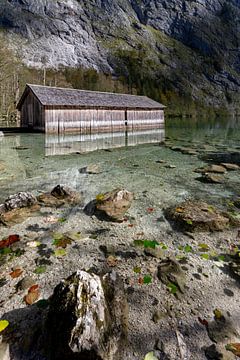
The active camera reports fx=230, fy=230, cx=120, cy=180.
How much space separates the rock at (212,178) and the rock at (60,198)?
4.73 m

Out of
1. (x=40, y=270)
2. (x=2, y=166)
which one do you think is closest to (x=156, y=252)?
(x=40, y=270)

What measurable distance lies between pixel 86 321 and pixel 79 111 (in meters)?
25.0

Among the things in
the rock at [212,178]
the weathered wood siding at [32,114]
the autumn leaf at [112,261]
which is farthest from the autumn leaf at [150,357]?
the weathered wood siding at [32,114]

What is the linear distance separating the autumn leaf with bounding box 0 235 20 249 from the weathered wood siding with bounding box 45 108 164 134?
20782 millimetres

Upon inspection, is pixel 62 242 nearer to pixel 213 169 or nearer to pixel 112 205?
pixel 112 205

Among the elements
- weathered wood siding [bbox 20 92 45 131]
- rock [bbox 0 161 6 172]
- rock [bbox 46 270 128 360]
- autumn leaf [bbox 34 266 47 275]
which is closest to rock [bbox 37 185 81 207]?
autumn leaf [bbox 34 266 47 275]

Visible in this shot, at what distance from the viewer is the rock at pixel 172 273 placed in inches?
129

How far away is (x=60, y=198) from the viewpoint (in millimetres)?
6223

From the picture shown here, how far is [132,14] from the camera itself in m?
87.6

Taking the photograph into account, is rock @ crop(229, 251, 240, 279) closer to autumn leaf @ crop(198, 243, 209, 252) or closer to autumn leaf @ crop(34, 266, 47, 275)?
autumn leaf @ crop(198, 243, 209, 252)

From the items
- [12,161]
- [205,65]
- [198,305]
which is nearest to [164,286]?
[198,305]

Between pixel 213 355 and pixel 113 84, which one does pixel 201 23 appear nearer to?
pixel 113 84

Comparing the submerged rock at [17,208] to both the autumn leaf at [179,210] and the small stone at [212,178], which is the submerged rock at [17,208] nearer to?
the autumn leaf at [179,210]

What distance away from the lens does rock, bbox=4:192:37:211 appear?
17.3ft
